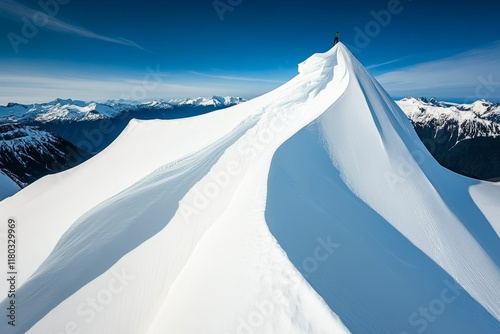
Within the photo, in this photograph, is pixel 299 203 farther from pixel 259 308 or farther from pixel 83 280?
pixel 83 280

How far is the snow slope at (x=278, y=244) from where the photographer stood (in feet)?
13.1

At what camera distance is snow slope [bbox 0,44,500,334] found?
401 centimetres

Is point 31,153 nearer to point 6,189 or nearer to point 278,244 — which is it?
point 6,189

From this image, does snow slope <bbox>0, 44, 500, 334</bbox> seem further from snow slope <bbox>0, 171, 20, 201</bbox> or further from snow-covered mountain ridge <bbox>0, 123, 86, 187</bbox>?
snow-covered mountain ridge <bbox>0, 123, 86, 187</bbox>

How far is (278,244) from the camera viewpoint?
4.22 meters

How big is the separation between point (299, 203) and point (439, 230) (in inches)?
192

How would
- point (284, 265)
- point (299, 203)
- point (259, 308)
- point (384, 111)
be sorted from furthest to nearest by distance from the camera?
1. point (384, 111)
2. point (299, 203)
3. point (284, 265)
4. point (259, 308)

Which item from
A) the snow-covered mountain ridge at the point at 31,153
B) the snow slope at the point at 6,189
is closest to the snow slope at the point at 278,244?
the snow slope at the point at 6,189

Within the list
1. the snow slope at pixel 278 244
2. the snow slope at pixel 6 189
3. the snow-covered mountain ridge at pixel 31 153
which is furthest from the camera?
the snow-covered mountain ridge at pixel 31 153

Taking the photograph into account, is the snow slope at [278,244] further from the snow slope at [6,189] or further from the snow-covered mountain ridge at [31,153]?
the snow-covered mountain ridge at [31,153]

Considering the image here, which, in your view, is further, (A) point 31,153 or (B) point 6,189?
(A) point 31,153

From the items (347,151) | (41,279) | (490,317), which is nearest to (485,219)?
(490,317)

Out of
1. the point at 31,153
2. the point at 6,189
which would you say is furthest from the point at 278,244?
the point at 31,153

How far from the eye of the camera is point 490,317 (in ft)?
17.6
